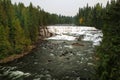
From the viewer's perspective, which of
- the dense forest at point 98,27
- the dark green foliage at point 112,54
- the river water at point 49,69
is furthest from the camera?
the river water at point 49,69

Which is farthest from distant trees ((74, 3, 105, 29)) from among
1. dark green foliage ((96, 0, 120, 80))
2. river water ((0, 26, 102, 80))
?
dark green foliage ((96, 0, 120, 80))

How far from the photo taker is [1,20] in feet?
152

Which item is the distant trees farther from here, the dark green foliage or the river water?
the dark green foliage

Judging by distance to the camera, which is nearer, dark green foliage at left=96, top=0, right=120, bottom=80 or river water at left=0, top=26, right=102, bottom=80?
dark green foliage at left=96, top=0, right=120, bottom=80

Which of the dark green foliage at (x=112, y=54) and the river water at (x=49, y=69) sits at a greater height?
the dark green foliage at (x=112, y=54)

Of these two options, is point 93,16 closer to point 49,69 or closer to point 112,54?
point 49,69

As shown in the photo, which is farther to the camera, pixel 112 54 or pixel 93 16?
pixel 93 16

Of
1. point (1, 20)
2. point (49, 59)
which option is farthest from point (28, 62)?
point (1, 20)

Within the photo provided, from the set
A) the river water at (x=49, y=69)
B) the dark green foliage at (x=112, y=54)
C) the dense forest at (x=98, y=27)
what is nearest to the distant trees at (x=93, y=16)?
the dense forest at (x=98, y=27)

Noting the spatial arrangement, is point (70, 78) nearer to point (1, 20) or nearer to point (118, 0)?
point (118, 0)

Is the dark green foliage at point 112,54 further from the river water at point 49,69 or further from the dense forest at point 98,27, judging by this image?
the river water at point 49,69

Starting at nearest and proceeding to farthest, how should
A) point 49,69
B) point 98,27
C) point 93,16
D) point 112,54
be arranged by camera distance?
1. point 112,54
2. point 49,69
3. point 98,27
4. point 93,16

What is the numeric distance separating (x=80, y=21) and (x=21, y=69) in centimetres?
10339

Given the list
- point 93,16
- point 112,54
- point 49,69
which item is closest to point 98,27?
point 93,16
